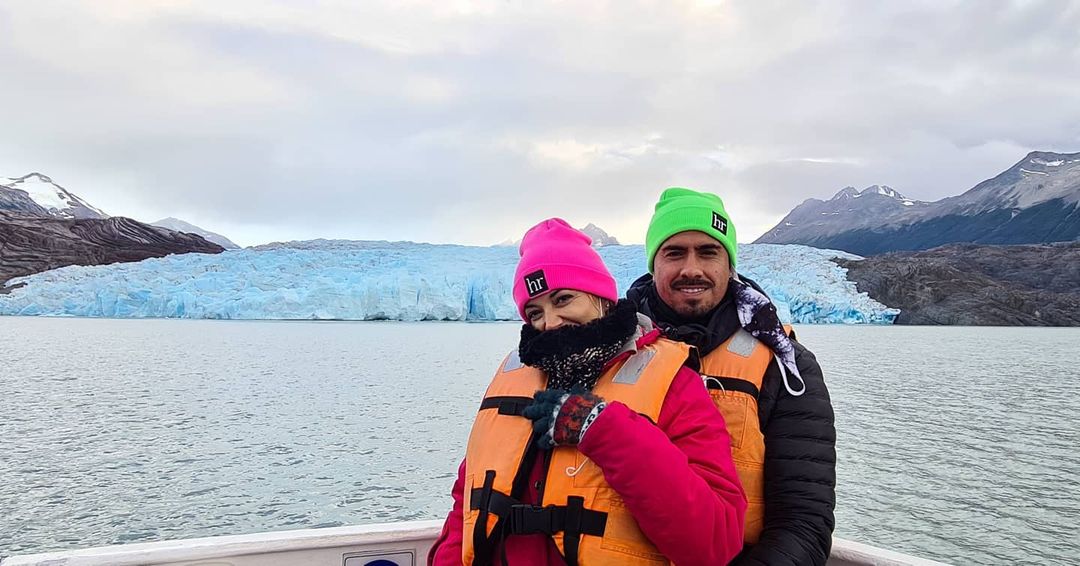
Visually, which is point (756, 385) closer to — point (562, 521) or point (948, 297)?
point (562, 521)

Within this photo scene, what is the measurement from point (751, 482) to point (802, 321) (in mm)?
34754

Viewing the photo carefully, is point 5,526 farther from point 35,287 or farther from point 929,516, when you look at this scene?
point 35,287

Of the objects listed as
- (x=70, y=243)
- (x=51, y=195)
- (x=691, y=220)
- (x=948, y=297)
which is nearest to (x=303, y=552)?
(x=691, y=220)

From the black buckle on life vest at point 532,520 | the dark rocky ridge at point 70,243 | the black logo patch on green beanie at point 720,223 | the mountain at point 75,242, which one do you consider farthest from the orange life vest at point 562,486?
the dark rocky ridge at point 70,243

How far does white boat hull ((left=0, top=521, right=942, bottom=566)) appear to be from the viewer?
6.63 feet

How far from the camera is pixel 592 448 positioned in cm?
121

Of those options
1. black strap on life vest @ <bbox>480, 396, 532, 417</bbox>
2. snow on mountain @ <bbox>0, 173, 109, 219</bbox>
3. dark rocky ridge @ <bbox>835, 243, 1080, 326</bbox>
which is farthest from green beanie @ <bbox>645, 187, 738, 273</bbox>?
snow on mountain @ <bbox>0, 173, 109, 219</bbox>

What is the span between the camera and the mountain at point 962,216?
95625mm

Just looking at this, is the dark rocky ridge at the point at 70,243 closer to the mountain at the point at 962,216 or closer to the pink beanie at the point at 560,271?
the pink beanie at the point at 560,271

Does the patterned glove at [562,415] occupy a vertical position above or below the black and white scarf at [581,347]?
below

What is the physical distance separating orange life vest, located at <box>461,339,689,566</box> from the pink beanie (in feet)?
0.59

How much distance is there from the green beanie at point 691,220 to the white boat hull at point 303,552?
109 cm

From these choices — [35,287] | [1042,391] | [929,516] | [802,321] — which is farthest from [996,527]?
[35,287]

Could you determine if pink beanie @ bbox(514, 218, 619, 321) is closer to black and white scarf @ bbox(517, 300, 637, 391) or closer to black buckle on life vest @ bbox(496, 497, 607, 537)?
black and white scarf @ bbox(517, 300, 637, 391)
